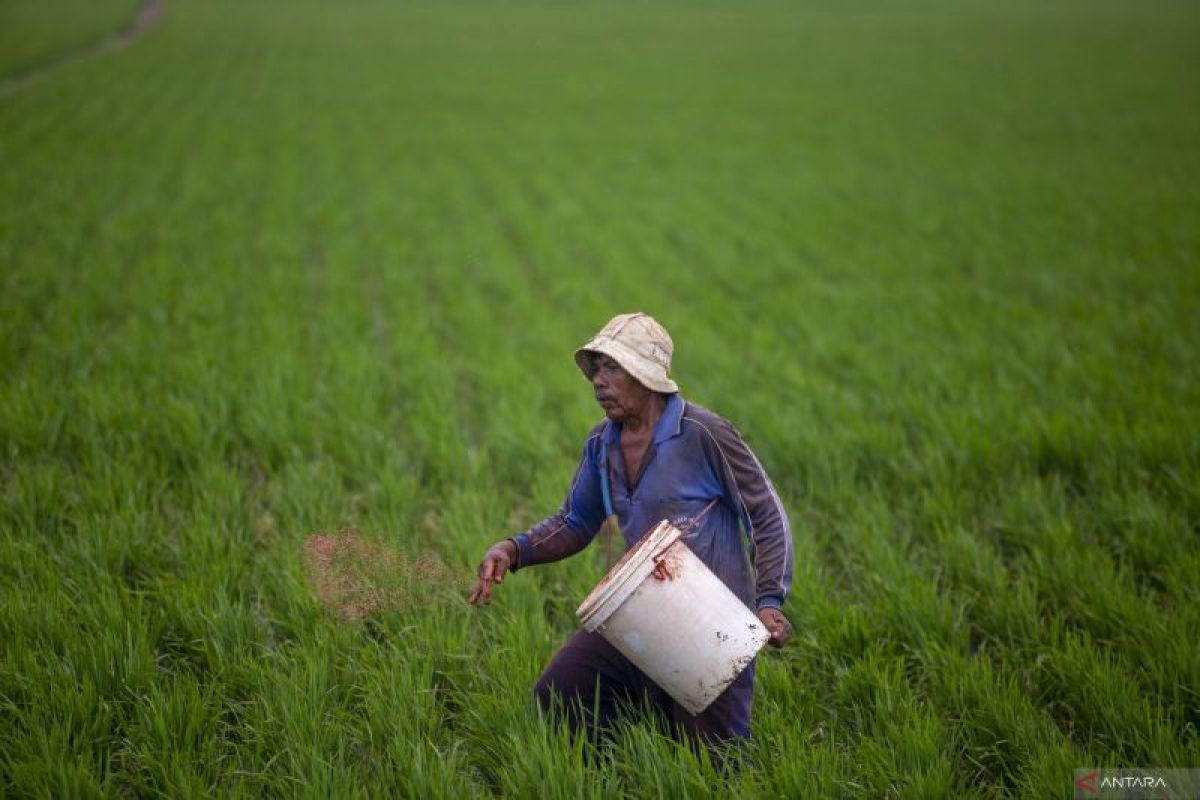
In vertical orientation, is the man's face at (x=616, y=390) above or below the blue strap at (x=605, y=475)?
above

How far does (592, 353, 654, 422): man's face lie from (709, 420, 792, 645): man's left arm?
194 millimetres

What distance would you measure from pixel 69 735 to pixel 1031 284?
24.4ft

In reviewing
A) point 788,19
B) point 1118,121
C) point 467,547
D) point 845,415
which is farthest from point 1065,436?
point 788,19

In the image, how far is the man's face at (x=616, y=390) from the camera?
2.20 m

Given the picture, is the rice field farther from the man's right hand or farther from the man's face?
the man's face

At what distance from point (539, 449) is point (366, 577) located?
1.67m

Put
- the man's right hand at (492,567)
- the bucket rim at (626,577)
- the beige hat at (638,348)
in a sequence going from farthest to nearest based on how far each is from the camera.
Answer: the man's right hand at (492,567), the beige hat at (638,348), the bucket rim at (626,577)

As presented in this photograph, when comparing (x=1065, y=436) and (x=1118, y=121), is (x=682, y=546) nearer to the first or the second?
(x=1065, y=436)

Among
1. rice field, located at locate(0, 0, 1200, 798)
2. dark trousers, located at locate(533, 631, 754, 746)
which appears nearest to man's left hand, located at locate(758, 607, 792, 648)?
dark trousers, located at locate(533, 631, 754, 746)

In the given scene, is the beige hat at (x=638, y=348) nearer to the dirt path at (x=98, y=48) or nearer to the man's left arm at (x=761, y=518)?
the man's left arm at (x=761, y=518)

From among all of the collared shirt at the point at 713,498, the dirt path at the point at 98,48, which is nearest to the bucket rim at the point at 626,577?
the collared shirt at the point at 713,498

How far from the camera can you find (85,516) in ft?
11.8

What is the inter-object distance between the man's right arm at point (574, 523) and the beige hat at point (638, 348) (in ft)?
0.80

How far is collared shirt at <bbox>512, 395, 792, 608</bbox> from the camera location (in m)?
2.20
